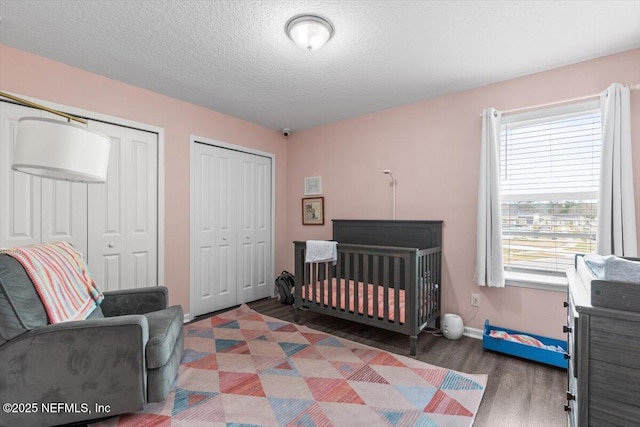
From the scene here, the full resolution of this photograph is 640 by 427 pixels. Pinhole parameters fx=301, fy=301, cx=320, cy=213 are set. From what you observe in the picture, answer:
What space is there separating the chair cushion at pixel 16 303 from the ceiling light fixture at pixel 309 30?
2007mm

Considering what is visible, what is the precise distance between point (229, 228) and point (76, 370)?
2.19 m

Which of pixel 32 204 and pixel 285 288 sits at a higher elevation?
pixel 32 204

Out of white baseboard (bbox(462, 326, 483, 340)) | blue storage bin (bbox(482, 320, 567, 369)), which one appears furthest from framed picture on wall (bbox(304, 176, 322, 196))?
blue storage bin (bbox(482, 320, 567, 369))

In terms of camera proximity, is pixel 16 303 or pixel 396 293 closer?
pixel 16 303

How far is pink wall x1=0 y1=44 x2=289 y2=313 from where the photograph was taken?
2232 mm

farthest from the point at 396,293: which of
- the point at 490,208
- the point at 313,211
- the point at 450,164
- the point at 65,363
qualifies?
the point at 65,363

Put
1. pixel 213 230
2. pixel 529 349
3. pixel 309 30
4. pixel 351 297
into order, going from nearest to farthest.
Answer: pixel 309 30 → pixel 529 349 → pixel 351 297 → pixel 213 230

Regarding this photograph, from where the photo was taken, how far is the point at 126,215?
275 centimetres

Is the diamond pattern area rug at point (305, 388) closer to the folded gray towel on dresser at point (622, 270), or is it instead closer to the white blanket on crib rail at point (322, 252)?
the white blanket on crib rail at point (322, 252)

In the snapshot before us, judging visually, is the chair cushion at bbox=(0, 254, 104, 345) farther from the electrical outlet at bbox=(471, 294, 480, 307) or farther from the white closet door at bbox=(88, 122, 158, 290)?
the electrical outlet at bbox=(471, 294, 480, 307)

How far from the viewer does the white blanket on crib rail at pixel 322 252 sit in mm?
2840

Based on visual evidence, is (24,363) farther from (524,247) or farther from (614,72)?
(614,72)

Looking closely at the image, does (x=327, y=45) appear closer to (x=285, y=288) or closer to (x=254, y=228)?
(x=254, y=228)

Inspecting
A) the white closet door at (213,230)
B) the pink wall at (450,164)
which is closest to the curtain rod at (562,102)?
the pink wall at (450,164)
